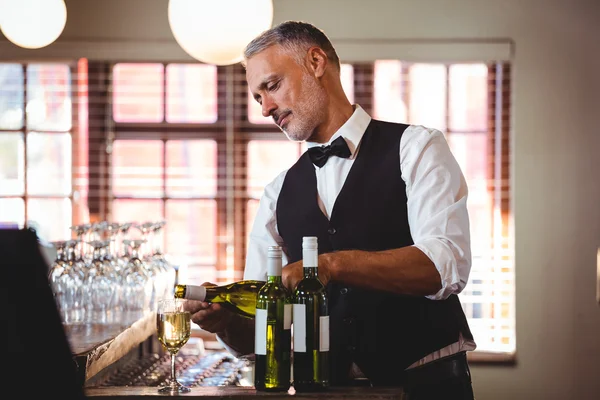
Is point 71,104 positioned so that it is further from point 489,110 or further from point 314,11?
point 489,110

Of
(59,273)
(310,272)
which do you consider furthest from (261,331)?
(59,273)

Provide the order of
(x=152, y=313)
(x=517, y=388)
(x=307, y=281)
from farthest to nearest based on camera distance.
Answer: (x=517, y=388) → (x=152, y=313) → (x=307, y=281)

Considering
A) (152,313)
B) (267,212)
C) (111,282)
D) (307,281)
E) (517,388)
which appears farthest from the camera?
(517,388)

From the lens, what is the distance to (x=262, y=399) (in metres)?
1.39

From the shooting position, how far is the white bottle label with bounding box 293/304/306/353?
138cm

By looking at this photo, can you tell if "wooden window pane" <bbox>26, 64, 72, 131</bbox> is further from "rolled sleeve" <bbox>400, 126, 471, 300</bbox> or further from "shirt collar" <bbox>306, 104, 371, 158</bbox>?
"rolled sleeve" <bbox>400, 126, 471, 300</bbox>

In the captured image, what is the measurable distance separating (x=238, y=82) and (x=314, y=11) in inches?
24.0

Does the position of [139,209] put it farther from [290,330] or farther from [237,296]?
[290,330]

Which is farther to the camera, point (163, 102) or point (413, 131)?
point (163, 102)

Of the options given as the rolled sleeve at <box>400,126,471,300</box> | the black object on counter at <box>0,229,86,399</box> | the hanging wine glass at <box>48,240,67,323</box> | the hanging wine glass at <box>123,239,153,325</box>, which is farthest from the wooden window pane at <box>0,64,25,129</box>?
the black object on counter at <box>0,229,86,399</box>

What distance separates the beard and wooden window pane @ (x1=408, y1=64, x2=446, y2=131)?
2606 mm

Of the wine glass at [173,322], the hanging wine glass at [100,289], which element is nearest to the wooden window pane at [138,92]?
the hanging wine glass at [100,289]

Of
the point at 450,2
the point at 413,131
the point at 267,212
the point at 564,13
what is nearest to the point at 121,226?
the point at 267,212

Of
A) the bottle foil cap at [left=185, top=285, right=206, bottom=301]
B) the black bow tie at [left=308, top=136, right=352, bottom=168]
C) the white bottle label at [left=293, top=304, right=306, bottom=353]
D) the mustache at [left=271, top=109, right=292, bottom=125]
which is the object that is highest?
the mustache at [left=271, top=109, right=292, bottom=125]
